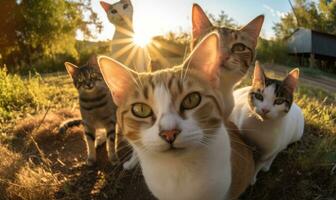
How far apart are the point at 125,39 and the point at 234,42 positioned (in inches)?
65.7

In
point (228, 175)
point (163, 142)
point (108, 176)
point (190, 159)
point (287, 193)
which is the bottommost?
point (287, 193)

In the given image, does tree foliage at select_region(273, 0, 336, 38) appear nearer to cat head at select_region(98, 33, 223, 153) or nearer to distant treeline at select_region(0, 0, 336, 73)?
distant treeline at select_region(0, 0, 336, 73)

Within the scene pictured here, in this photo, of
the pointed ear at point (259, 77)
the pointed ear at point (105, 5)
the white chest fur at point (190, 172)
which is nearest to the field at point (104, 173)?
the pointed ear at point (259, 77)

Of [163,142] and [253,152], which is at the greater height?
[163,142]

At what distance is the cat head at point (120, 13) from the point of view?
401 centimetres

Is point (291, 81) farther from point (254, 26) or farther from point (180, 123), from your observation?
point (180, 123)

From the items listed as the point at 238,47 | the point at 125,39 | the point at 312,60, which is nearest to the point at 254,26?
the point at 238,47

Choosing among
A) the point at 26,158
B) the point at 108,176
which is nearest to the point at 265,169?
the point at 108,176

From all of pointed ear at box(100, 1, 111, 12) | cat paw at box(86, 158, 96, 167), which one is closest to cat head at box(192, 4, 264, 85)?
cat paw at box(86, 158, 96, 167)

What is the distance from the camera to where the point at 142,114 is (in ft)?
5.19

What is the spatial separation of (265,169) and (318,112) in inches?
57.1

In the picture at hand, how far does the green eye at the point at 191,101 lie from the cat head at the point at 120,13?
262 cm

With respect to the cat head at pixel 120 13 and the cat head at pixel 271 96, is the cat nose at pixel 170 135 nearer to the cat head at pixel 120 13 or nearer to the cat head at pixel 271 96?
the cat head at pixel 271 96

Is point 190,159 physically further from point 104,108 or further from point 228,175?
point 104,108
